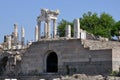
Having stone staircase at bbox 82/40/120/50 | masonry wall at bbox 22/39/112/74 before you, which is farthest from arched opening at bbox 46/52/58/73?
stone staircase at bbox 82/40/120/50

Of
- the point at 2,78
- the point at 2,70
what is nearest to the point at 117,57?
the point at 2,78

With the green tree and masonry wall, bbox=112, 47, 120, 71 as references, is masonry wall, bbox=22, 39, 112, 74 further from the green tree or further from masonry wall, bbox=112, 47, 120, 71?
the green tree

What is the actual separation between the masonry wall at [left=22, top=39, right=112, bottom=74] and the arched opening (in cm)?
39

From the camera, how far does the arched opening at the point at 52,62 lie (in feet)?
170

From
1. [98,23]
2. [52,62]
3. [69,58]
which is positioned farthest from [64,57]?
[98,23]

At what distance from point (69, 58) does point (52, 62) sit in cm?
287

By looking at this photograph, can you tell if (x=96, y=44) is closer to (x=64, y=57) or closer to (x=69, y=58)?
(x=69, y=58)

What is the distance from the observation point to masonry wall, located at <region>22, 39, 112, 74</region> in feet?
154

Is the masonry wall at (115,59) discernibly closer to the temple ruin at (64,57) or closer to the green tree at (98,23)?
the temple ruin at (64,57)

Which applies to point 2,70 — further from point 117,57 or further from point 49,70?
point 117,57

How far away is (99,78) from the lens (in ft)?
140

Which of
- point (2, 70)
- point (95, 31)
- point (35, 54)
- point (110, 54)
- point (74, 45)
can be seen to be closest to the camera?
point (110, 54)

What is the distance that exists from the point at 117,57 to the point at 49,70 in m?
8.61

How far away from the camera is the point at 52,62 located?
52.1 meters
